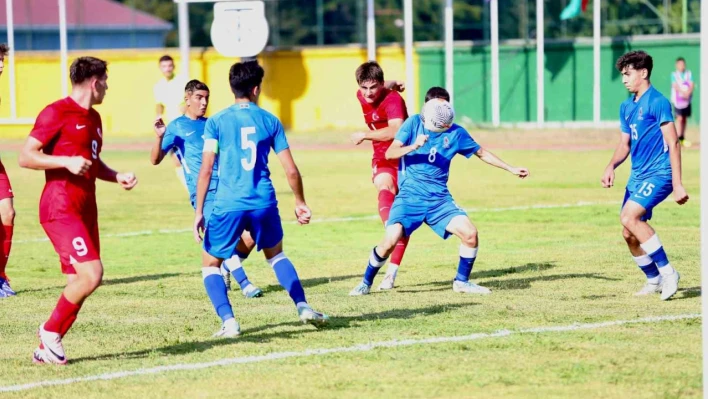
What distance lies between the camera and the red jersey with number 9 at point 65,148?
8.21 meters

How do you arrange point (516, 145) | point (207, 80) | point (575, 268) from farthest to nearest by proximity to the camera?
point (207, 80) → point (516, 145) → point (575, 268)

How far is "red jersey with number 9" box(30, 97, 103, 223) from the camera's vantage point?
8211 millimetres

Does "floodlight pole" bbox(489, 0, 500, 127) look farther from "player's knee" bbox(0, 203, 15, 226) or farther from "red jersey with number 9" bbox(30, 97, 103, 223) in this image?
"red jersey with number 9" bbox(30, 97, 103, 223)

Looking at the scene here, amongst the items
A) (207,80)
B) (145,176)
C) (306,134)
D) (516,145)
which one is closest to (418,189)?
Result: (145,176)

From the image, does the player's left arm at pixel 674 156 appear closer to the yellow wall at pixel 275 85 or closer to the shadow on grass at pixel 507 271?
the shadow on grass at pixel 507 271

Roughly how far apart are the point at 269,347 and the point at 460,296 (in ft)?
8.86

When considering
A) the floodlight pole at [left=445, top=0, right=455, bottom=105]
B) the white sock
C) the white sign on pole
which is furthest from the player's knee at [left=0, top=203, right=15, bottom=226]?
the floodlight pole at [left=445, top=0, right=455, bottom=105]

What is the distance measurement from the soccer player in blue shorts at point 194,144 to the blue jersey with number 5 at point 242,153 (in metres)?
2.19

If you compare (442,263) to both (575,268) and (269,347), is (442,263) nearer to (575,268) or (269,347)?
(575,268)

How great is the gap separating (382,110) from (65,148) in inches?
176

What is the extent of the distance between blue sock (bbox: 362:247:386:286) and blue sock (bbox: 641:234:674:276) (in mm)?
2266

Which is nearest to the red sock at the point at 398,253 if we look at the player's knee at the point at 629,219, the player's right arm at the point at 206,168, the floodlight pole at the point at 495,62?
the player's knee at the point at 629,219

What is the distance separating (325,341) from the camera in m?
8.90

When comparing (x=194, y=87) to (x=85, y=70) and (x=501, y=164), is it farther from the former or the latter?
(x=85, y=70)
